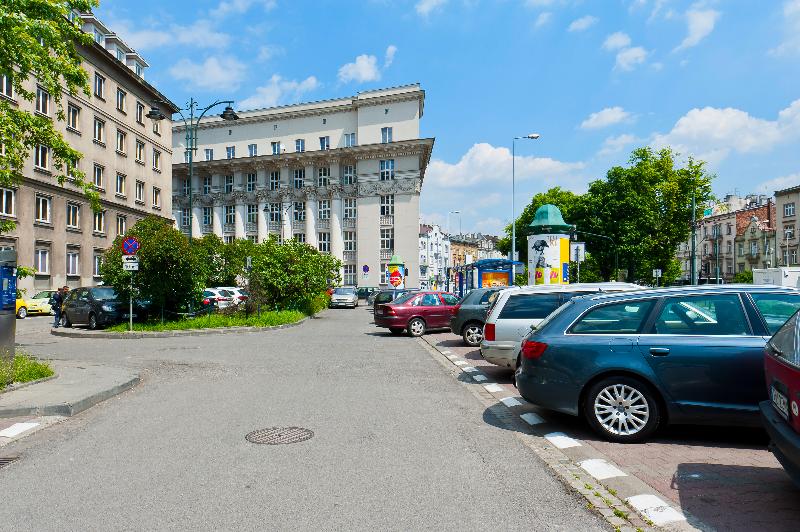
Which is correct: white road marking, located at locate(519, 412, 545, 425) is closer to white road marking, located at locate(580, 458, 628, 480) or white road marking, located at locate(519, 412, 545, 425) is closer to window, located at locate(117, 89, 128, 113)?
white road marking, located at locate(580, 458, 628, 480)

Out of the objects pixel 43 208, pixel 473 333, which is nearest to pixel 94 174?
pixel 43 208

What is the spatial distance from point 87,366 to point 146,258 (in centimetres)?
888

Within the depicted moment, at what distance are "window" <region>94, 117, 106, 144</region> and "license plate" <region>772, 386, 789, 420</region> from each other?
148ft

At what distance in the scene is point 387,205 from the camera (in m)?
64.3

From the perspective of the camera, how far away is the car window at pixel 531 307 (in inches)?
398

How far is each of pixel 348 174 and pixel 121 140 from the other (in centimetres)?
2702

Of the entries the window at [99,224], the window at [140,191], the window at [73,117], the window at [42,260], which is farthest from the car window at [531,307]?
the window at [140,191]

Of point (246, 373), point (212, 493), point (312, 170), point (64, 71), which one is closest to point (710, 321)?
point (212, 493)

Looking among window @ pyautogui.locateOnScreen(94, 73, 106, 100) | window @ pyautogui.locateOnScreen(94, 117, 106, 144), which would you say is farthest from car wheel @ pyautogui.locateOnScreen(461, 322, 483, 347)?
window @ pyautogui.locateOnScreen(94, 73, 106, 100)

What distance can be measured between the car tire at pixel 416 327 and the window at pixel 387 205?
1789 inches

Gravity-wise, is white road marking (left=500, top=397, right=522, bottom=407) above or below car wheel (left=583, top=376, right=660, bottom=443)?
below

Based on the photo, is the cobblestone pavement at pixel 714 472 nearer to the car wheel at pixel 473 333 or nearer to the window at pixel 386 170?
the car wheel at pixel 473 333

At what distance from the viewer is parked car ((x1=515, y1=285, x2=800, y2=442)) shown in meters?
5.59

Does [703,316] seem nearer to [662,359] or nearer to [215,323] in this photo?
[662,359]
